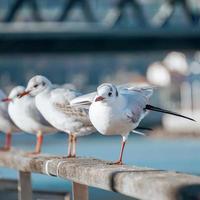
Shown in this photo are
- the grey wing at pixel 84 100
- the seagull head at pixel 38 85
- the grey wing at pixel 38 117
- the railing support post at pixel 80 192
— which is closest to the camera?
the railing support post at pixel 80 192

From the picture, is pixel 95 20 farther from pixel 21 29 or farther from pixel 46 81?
pixel 46 81

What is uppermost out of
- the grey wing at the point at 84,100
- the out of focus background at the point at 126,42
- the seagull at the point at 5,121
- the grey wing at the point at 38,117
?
the out of focus background at the point at 126,42

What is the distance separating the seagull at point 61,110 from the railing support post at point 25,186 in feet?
1.33

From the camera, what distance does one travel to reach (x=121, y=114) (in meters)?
7.91

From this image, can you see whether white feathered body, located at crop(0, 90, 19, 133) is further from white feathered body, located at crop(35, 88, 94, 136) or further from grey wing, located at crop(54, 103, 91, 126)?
grey wing, located at crop(54, 103, 91, 126)

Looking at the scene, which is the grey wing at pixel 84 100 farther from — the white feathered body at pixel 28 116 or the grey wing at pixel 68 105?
the white feathered body at pixel 28 116

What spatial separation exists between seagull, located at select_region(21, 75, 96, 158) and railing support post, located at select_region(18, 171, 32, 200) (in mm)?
404

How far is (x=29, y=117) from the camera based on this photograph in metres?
9.79

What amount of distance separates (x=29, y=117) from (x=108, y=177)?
3.03 meters

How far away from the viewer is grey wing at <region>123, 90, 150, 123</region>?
802 cm

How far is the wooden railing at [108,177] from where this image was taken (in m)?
5.99

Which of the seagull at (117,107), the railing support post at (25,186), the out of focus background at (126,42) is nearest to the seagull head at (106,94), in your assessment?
the seagull at (117,107)

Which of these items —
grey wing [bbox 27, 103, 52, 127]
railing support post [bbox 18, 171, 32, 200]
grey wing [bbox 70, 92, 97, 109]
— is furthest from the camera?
grey wing [bbox 27, 103, 52, 127]

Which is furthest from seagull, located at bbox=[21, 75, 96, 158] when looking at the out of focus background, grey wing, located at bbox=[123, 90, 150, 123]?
the out of focus background
